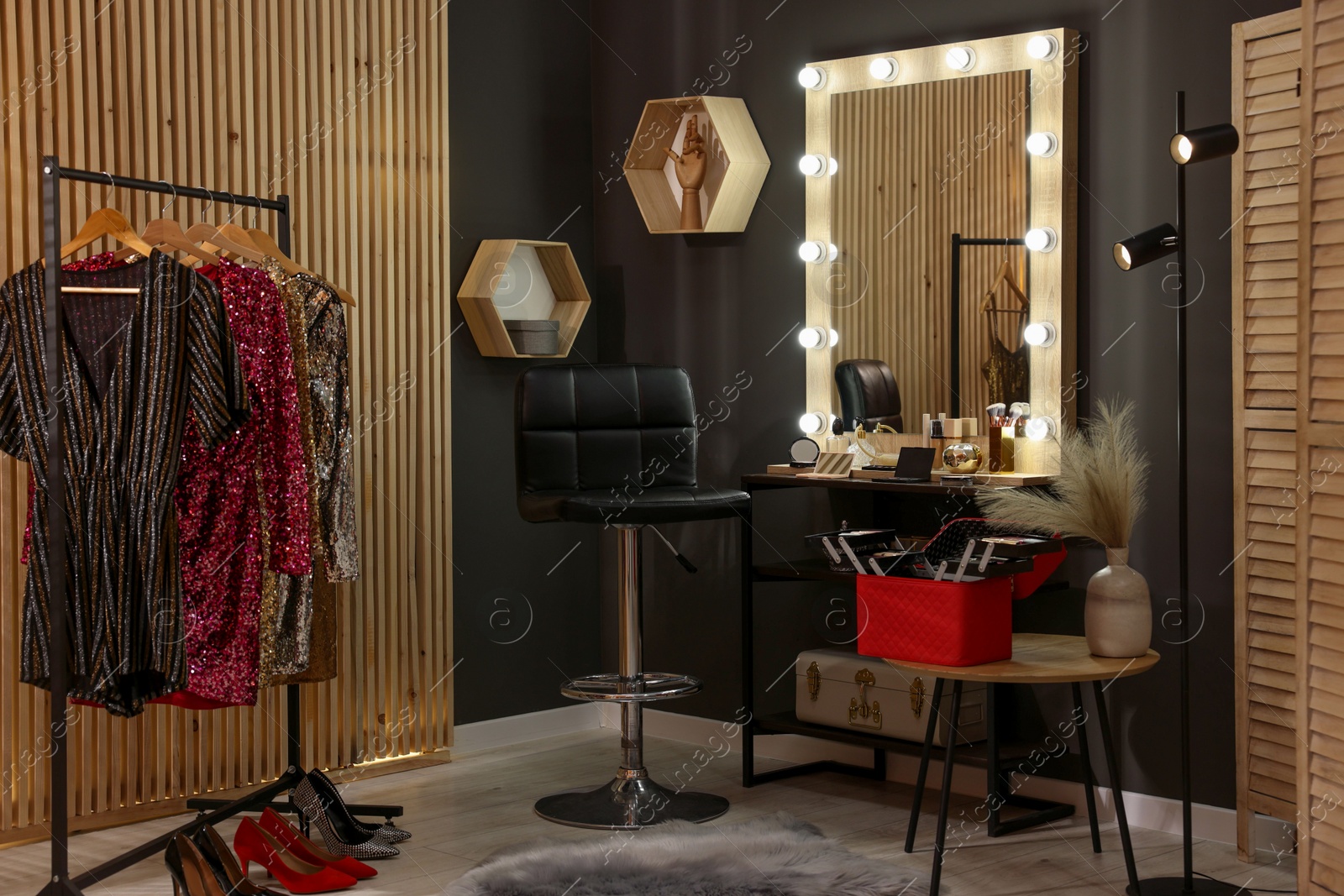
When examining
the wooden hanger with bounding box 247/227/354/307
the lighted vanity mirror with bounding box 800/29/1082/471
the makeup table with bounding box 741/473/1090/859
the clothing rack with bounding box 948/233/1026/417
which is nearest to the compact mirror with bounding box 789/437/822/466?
the makeup table with bounding box 741/473/1090/859

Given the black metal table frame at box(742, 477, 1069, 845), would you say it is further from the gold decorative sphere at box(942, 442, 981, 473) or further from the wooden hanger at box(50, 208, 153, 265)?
the wooden hanger at box(50, 208, 153, 265)

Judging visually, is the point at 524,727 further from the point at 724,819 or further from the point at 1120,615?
the point at 1120,615

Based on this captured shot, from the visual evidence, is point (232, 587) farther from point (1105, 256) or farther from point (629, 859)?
point (1105, 256)

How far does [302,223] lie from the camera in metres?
4.22

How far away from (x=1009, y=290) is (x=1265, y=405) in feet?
2.81

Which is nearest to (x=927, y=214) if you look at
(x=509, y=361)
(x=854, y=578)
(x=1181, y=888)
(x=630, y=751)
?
(x=854, y=578)

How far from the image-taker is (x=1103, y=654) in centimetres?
321

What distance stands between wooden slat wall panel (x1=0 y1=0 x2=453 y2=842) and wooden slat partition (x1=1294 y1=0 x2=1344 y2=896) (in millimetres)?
2760

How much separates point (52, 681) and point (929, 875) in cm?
203

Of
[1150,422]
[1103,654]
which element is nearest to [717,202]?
[1150,422]

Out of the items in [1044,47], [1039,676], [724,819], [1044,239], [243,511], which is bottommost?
[724,819]

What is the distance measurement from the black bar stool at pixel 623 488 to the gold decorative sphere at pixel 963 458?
0.62 m

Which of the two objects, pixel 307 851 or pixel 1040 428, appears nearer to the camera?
pixel 307 851

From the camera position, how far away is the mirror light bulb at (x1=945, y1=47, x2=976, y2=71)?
4.04 meters
